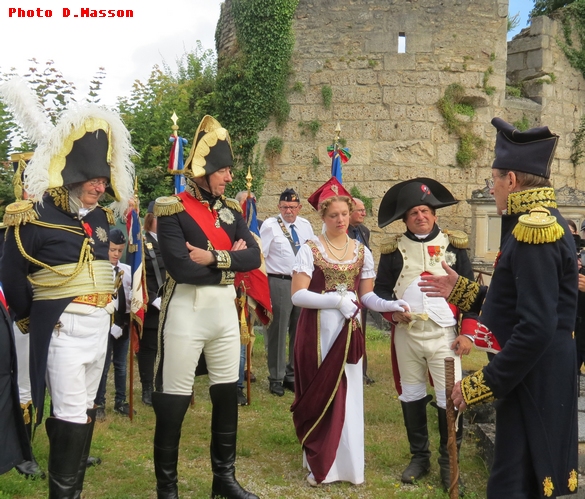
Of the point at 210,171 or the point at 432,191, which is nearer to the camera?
the point at 210,171

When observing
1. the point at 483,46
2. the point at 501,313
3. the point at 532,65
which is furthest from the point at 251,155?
the point at 501,313

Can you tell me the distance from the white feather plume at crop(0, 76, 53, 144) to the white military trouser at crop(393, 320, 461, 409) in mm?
2745

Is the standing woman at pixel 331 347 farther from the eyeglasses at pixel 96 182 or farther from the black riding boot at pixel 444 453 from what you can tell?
the eyeglasses at pixel 96 182

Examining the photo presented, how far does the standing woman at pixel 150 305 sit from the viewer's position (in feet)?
21.2

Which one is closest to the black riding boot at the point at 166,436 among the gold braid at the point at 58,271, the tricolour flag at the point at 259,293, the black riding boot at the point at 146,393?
the gold braid at the point at 58,271

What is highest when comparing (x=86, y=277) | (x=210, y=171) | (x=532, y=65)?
(x=532, y=65)

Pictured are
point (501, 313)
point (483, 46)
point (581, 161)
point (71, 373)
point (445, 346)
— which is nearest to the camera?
point (501, 313)

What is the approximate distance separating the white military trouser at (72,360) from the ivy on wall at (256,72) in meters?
8.94

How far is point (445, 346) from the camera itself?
4.59 metres

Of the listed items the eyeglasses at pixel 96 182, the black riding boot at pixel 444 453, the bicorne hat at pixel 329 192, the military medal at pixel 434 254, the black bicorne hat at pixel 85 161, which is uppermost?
the black bicorne hat at pixel 85 161

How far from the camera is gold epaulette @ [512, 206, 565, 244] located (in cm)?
268

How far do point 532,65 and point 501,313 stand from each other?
12.3 m

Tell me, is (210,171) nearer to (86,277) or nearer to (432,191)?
(86,277)

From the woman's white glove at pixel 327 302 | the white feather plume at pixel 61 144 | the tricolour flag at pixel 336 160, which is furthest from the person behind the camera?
the tricolour flag at pixel 336 160
